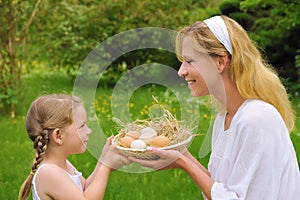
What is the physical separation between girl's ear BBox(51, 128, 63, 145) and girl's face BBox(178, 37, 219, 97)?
61 centimetres

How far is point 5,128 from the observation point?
694cm

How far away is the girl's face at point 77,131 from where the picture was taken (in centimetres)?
283

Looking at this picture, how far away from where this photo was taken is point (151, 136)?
2.89 metres

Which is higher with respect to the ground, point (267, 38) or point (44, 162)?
point (44, 162)

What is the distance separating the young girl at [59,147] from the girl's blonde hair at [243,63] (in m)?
0.62

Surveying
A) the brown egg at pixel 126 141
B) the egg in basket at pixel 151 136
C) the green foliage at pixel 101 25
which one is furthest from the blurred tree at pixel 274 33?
the brown egg at pixel 126 141

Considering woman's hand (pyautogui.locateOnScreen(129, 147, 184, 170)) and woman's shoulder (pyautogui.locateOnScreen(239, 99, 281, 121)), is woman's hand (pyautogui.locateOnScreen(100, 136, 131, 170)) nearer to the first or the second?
woman's hand (pyautogui.locateOnScreen(129, 147, 184, 170))

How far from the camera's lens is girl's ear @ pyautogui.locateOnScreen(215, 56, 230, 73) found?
2766 mm

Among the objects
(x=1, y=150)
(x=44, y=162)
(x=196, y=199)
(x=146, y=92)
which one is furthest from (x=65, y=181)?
(x=146, y=92)

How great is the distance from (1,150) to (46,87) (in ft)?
13.4

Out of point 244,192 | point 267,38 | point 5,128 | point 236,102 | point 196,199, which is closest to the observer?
point 244,192

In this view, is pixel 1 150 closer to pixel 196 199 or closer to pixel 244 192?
pixel 196 199

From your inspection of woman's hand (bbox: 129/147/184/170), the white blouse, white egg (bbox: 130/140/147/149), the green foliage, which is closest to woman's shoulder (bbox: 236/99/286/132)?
the white blouse

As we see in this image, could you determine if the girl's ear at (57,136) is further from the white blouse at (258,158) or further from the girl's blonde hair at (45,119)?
the white blouse at (258,158)
